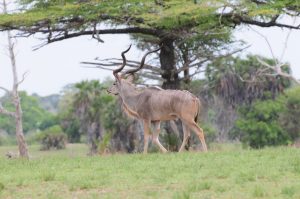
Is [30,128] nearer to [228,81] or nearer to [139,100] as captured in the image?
[228,81]

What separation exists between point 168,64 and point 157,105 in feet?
20.0

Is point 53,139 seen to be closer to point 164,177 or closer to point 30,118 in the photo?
point 30,118

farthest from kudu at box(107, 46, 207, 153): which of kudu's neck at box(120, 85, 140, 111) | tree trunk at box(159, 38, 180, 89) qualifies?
tree trunk at box(159, 38, 180, 89)

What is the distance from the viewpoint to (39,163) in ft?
47.1

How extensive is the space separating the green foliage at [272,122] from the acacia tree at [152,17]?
2703 centimetres

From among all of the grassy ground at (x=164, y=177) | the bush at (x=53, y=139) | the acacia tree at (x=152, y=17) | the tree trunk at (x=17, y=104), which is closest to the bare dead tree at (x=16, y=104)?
the tree trunk at (x=17, y=104)

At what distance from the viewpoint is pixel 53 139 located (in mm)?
58812

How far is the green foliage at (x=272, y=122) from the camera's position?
161 ft

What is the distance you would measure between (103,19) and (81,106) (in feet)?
85.6

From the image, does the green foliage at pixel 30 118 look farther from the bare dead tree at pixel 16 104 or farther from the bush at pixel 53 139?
the bare dead tree at pixel 16 104

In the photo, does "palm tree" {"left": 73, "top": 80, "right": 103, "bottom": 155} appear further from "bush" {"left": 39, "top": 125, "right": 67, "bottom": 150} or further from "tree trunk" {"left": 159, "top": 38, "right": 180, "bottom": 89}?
"tree trunk" {"left": 159, "top": 38, "right": 180, "bottom": 89}

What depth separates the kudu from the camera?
1641 cm

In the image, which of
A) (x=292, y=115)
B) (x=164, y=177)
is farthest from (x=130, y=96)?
(x=292, y=115)

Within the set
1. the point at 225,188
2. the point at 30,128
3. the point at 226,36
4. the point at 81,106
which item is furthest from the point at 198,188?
the point at 30,128
